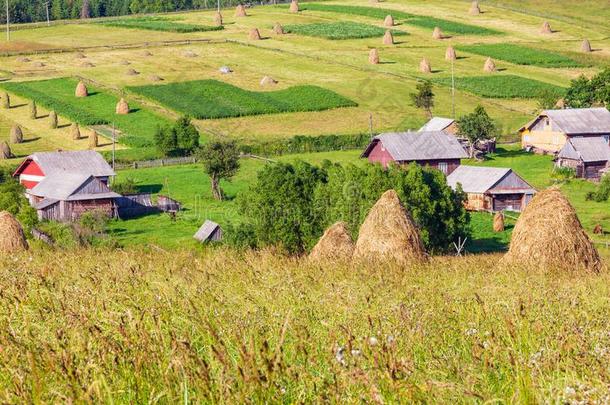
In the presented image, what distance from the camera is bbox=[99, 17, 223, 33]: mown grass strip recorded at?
123m

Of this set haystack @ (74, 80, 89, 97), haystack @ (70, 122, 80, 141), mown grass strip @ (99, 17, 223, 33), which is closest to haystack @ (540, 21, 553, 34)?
mown grass strip @ (99, 17, 223, 33)

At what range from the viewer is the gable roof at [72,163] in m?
61.9

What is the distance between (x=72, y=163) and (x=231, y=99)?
28.7 m

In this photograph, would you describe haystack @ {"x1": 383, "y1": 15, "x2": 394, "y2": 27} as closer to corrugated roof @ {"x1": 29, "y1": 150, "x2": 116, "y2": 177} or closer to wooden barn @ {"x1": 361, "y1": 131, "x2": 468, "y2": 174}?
wooden barn @ {"x1": 361, "y1": 131, "x2": 468, "y2": 174}

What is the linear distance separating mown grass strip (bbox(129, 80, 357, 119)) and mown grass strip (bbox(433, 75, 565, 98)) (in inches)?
474

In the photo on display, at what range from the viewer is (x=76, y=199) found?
57.0m

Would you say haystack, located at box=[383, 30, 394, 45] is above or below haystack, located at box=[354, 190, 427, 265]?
below

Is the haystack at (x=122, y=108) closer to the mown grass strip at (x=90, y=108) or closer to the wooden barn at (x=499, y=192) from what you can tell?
the mown grass strip at (x=90, y=108)

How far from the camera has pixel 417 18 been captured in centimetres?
13100

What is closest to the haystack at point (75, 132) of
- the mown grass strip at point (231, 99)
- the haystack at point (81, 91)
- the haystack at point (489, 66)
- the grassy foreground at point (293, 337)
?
the mown grass strip at point (231, 99)

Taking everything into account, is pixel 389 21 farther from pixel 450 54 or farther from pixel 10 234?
pixel 10 234

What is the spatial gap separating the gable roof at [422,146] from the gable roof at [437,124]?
317 inches

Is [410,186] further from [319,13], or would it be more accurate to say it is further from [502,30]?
[319,13]

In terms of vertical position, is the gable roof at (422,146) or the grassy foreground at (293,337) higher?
the grassy foreground at (293,337)
